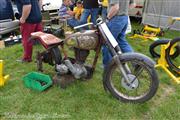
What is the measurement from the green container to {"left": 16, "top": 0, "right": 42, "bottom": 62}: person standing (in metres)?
0.70

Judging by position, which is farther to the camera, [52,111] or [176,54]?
[176,54]

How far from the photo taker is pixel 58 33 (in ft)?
22.0

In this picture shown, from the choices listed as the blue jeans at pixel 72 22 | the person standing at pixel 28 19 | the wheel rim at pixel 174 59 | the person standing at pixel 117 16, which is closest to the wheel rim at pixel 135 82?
the person standing at pixel 117 16

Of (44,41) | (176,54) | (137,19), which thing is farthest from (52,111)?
(137,19)

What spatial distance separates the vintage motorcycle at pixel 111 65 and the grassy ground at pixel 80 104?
0.18m

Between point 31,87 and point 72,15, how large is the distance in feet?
14.0

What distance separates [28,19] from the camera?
4.57 metres

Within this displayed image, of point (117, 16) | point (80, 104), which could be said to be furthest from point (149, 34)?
point (80, 104)

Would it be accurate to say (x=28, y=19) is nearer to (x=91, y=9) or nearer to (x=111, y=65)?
(x=91, y=9)

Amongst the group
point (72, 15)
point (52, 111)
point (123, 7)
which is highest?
point (123, 7)

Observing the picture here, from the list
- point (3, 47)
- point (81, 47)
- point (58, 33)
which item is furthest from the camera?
point (58, 33)

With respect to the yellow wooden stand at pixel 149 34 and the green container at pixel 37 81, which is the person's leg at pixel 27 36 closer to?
the green container at pixel 37 81

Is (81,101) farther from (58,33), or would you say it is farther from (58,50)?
(58,33)

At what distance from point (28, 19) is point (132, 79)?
90.8 inches
